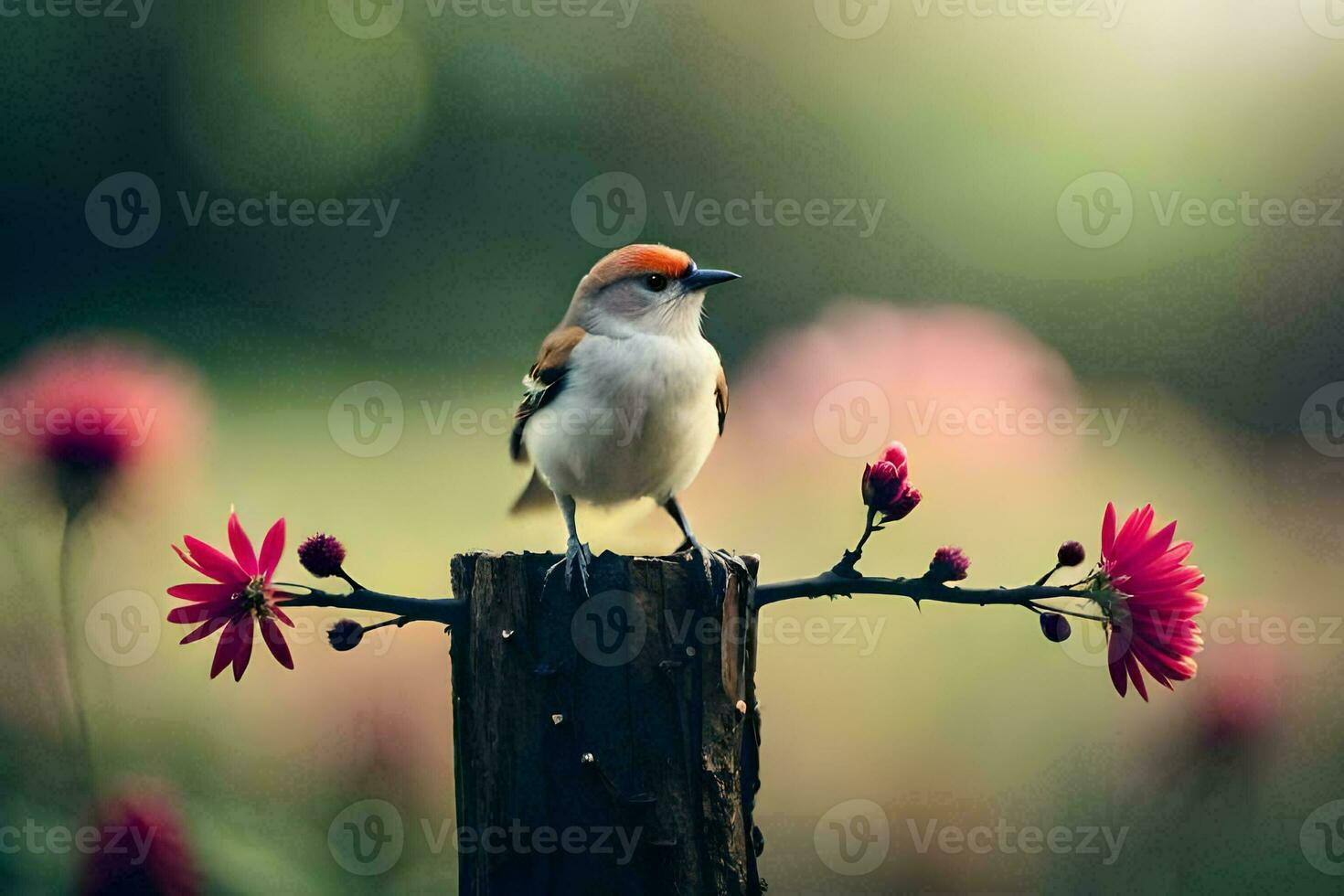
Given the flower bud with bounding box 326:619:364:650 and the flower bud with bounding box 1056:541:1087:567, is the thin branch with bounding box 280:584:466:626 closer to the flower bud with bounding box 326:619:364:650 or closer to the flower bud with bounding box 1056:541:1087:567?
the flower bud with bounding box 326:619:364:650

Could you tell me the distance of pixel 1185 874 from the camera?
3521 mm

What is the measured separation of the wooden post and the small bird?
0.32 meters

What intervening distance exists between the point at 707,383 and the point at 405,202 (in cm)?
443

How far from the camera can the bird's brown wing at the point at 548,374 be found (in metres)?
2.51

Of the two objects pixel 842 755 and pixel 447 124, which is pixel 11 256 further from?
pixel 842 755

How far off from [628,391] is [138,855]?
5.46 ft

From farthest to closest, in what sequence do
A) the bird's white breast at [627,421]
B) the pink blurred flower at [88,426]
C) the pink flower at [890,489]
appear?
1. the pink blurred flower at [88,426]
2. the bird's white breast at [627,421]
3. the pink flower at [890,489]

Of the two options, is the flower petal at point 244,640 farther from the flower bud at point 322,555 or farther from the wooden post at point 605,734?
the wooden post at point 605,734

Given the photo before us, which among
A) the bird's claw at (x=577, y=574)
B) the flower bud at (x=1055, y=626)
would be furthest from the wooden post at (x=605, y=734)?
the flower bud at (x=1055, y=626)

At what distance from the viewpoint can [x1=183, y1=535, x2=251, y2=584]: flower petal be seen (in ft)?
6.12

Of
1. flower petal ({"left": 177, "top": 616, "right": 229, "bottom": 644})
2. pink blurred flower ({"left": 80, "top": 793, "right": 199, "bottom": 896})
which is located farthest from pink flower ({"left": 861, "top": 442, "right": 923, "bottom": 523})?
pink blurred flower ({"left": 80, "top": 793, "right": 199, "bottom": 896})

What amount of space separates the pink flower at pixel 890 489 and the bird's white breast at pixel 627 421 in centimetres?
55

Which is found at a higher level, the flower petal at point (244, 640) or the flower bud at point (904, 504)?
the flower bud at point (904, 504)

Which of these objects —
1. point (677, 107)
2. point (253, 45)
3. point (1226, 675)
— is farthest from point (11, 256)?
point (1226, 675)
